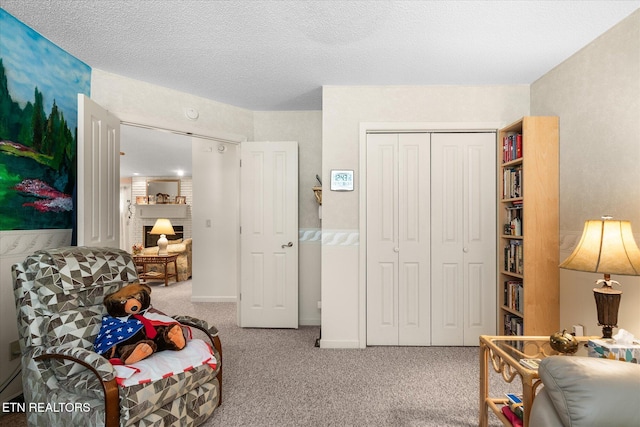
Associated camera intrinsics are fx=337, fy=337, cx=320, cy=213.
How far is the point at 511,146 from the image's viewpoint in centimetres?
306

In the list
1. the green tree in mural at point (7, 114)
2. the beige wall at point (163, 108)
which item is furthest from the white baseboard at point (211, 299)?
the green tree in mural at point (7, 114)

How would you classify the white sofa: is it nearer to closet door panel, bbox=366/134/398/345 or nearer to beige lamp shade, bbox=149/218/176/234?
closet door panel, bbox=366/134/398/345

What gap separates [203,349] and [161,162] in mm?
6449

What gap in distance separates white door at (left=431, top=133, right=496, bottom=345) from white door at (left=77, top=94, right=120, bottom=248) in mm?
2949

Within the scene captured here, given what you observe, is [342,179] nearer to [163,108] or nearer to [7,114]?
[163,108]

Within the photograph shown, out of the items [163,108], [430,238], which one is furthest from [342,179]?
[163,108]

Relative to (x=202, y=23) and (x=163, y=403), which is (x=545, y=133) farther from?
(x=163, y=403)

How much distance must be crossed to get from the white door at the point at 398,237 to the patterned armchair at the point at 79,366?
1.70m

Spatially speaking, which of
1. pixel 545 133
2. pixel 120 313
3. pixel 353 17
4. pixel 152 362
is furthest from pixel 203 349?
pixel 545 133

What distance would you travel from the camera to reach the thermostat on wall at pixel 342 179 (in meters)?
3.26

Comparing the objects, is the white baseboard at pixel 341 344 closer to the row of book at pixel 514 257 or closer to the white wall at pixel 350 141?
the white wall at pixel 350 141

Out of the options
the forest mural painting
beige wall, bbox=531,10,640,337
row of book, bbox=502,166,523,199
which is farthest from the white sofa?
the forest mural painting

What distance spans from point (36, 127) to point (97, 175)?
0.50 m

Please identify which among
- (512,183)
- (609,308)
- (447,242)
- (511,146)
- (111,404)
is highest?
(511,146)
